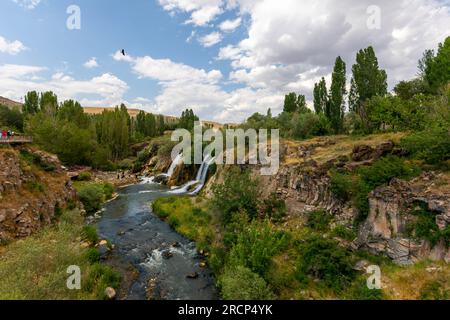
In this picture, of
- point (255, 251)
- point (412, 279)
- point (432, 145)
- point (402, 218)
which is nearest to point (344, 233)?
point (402, 218)

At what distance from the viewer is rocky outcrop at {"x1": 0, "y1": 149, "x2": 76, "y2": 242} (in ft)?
63.3

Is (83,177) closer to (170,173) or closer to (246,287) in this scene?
(170,173)

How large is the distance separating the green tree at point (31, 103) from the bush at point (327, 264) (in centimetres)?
8531

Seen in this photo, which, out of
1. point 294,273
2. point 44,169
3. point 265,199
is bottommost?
point 294,273

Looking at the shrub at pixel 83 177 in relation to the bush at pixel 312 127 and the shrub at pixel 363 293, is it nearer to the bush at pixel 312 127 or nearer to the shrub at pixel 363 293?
the bush at pixel 312 127

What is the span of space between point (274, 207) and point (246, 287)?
10.9 meters

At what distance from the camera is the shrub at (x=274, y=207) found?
853 inches

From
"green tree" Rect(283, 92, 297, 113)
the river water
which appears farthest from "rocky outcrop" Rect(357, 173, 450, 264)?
"green tree" Rect(283, 92, 297, 113)

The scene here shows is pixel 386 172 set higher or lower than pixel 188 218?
higher

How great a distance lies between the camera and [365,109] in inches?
1309

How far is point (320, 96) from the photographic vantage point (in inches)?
1777
